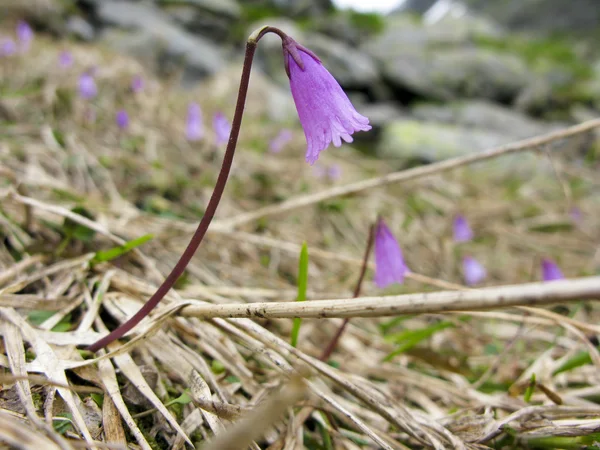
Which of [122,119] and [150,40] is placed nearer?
[122,119]

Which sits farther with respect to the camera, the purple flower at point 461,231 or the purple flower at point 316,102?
the purple flower at point 461,231

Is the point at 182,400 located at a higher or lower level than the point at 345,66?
lower

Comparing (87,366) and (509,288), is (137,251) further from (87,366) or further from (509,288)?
(509,288)

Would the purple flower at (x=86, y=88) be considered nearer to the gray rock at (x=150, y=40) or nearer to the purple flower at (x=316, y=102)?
the purple flower at (x=316, y=102)

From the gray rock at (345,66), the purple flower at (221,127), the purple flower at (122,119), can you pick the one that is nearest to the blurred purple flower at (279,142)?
the purple flower at (221,127)

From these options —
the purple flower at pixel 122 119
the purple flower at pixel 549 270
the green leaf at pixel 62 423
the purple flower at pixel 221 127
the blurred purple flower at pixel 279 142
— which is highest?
the blurred purple flower at pixel 279 142

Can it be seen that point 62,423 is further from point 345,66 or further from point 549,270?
point 345,66

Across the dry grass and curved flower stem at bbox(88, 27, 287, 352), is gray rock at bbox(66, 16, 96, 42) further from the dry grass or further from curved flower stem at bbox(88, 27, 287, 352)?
curved flower stem at bbox(88, 27, 287, 352)

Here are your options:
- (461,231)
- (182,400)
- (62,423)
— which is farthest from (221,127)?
(62,423)
